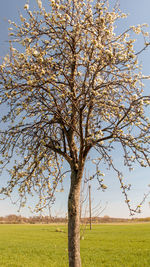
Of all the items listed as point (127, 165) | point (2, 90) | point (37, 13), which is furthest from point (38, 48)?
point (127, 165)

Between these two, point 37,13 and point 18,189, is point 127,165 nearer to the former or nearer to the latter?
point 18,189

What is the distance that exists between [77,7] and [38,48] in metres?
1.63

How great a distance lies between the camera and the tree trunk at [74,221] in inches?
201

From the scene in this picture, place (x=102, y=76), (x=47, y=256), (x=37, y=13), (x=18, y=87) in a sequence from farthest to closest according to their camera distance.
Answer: (x=47, y=256) < (x=102, y=76) < (x=37, y=13) < (x=18, y=87)

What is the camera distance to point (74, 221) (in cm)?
525

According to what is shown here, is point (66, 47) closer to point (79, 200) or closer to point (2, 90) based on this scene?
point (2, 90)

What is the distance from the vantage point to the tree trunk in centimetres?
510

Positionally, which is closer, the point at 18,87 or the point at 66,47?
the point at 18,87

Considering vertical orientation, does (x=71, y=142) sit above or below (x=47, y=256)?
above

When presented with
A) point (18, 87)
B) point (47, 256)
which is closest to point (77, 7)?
point (18, 87)

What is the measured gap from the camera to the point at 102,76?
246 inches

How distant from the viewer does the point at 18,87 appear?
5379mm

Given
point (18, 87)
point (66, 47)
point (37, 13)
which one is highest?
point (37, 13)

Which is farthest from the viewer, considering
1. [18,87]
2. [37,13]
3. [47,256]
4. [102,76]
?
[47,256]
